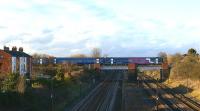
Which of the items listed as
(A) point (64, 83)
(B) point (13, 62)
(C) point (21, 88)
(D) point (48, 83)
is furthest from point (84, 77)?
(C) point (21, 88)

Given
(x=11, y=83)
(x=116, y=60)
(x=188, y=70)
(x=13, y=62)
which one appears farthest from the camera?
(x=116, y=60)

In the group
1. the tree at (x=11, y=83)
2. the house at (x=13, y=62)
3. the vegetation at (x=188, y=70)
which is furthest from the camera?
the house at (x=13, y=62)

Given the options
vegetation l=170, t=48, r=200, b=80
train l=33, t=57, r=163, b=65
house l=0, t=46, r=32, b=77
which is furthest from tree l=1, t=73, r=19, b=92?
train l=33, t=57, r=163, b=65

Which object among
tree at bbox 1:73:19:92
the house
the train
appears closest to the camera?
tree at bbox 1:73:19:92

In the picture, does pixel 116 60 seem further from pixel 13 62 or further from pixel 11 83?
pixel 11 83

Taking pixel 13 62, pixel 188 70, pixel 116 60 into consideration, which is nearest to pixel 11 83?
pixel 13 62

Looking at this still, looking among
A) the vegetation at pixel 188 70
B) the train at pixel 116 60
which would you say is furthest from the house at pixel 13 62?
the vegetation at pixel 188 70

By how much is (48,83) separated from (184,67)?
42.8 metres

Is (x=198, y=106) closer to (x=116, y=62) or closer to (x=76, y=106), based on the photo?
(x=76, y=106)

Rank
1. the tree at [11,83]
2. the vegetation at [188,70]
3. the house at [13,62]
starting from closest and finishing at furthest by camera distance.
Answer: the tree at [11,83] < the vegetation at [188,70] < the house at [13,62]

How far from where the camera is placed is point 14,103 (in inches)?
1750

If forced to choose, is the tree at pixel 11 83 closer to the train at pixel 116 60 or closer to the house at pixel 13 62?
the house at pixel 13 62

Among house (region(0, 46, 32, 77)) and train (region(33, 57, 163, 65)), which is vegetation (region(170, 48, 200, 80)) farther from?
house (region(0, 46, 32, 77))

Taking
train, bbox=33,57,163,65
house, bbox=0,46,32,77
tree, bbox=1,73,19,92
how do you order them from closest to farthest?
tree, bbox=1,73,19,92
house, bbox=0,46,32,77
train, bbox=33,57,163,65
